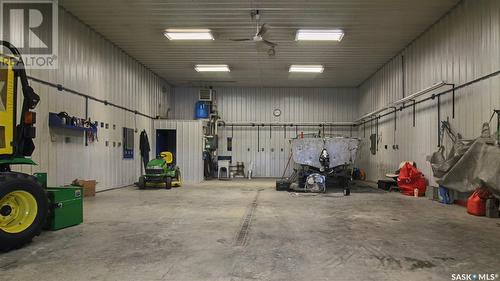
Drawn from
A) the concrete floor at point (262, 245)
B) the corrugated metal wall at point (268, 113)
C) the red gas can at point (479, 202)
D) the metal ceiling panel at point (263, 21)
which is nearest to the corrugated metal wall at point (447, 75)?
the metal ceiling panel at point (263, 21)

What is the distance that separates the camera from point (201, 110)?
16.6 metres

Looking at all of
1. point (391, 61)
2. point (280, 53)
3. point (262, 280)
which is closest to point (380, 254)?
point (262, 280)

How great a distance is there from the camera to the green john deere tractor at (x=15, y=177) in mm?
4141

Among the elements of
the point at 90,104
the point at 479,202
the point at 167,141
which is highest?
the point at 90,104

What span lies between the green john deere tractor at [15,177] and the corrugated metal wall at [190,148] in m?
9.82

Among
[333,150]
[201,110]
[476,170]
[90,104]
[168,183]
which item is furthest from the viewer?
[201,110]

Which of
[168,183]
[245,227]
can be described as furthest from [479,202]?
[168,183]

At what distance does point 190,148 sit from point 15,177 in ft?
33.6

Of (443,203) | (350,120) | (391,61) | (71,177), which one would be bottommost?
(443,203)

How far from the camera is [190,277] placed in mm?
3197

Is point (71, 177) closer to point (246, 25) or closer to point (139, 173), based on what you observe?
point (139, 173)

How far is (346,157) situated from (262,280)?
8001 millimetres

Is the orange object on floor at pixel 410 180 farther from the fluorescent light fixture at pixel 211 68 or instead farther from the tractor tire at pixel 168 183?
the fluorescent light fixture at pixel 211 68

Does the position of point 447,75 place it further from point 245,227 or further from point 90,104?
point 90,104
